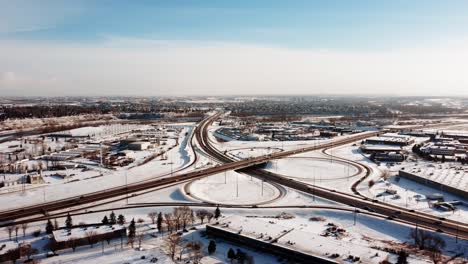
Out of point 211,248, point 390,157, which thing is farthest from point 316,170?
point 211,248

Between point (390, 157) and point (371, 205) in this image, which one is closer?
point (371, 205)

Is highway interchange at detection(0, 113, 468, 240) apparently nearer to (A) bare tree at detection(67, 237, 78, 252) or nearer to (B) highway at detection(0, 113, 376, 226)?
(B) highway at detection(0, 113, 376, 226)

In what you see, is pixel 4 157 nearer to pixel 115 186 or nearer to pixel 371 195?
pixel 115 186

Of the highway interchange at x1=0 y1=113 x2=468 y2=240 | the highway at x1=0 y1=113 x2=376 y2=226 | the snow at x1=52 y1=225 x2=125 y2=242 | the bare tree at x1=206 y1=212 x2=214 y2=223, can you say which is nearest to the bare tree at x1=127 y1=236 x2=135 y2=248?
the snow at x1=52 y1=225 x2=125 y2=242

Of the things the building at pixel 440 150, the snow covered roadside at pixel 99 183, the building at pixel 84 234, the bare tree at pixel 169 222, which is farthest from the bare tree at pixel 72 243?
the building at pixel 440 150

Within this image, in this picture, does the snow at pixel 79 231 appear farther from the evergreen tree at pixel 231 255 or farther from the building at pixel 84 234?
the evergreen tree at pixel 231 255

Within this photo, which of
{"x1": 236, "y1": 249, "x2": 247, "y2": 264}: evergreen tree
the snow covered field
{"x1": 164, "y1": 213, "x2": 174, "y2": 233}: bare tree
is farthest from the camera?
the snow covered field

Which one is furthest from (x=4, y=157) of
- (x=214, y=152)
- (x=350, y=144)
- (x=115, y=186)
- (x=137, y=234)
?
(x=350, y=144)

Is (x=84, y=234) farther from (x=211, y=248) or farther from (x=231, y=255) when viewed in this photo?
(x=231, y=255)

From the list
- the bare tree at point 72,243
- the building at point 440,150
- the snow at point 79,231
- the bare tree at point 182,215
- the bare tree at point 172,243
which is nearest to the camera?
the bare tree at point 172,243
